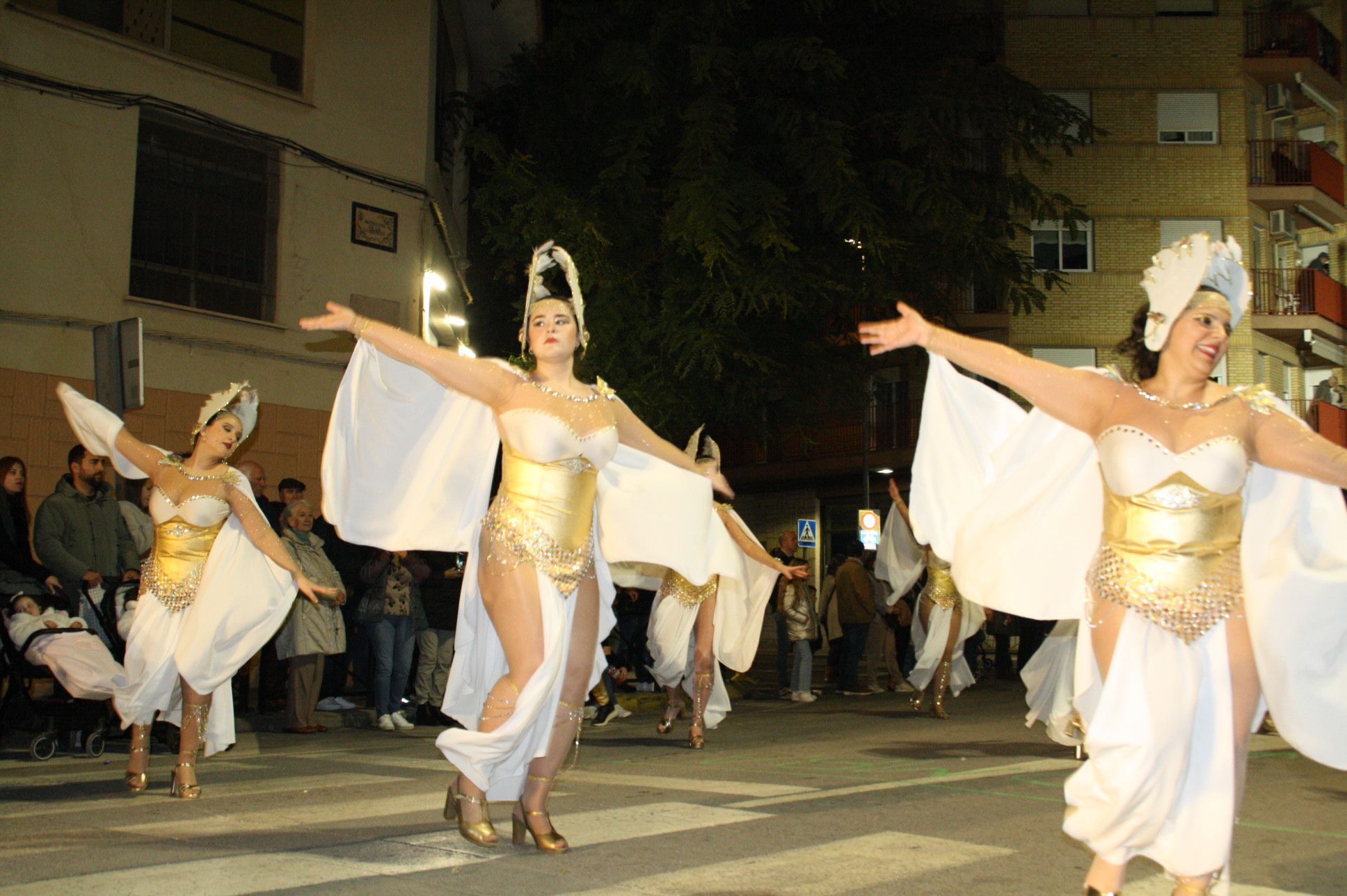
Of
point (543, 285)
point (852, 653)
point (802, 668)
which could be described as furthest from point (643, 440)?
point (852, 653)

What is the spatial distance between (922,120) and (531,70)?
20.5 ft

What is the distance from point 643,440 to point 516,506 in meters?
0.85

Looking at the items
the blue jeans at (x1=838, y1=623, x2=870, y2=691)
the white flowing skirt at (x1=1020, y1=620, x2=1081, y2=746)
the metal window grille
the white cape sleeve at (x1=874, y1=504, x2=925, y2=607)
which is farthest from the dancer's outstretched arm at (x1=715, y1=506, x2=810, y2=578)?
the metal window grille

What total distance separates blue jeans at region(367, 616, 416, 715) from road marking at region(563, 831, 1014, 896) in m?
6.93

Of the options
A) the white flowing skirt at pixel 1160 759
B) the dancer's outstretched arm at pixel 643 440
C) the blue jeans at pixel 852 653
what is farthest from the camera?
the blue jeans at pixel 852 653

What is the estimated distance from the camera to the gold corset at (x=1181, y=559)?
13.4 ft

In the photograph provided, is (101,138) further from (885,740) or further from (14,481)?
(885,740)

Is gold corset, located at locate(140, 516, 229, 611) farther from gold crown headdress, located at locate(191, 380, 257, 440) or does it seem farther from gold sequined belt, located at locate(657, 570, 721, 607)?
gold sequined belt, located at locate(657, 570, 721, 607)

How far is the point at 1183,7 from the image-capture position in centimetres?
3272

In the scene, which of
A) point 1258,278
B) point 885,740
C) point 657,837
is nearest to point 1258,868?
point 657,837

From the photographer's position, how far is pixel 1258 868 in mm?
4945

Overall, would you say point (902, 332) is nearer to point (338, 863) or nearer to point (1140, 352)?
point (1140, 352)

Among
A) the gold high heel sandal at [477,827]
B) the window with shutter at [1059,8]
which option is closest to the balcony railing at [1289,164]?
the window with shutter at [1059,8]

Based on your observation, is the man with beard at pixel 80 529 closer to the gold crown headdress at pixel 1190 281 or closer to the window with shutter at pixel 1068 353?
the gold crown headdress at pixel 1190 281
